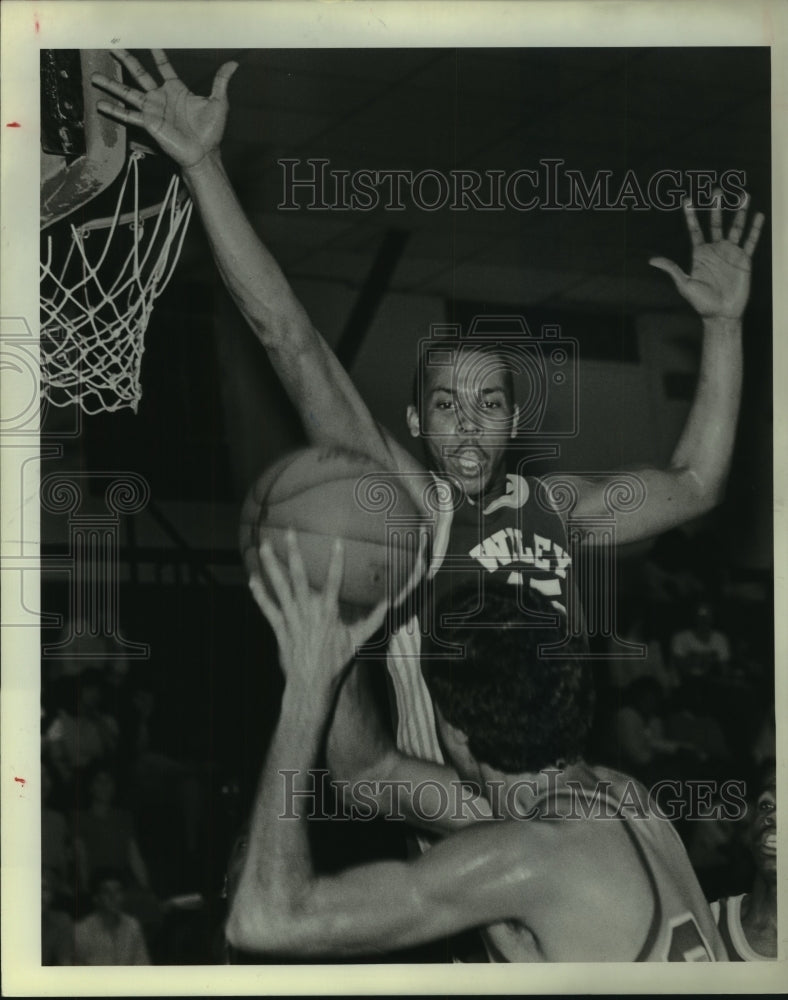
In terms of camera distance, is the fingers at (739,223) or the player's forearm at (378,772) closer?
the player's forearm at (378,772)

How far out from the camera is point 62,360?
3.33m

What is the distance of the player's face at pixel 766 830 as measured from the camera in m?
3.29

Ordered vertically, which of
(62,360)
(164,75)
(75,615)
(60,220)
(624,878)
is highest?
(164,75)

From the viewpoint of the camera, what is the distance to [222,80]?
3322 millimetres

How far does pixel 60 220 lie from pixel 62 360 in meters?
0.43

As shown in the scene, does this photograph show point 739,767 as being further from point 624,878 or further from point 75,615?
point 75,615

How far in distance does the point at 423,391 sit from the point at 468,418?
16 centimetres

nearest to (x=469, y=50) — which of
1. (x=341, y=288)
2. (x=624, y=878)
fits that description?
(x=341, y=288)

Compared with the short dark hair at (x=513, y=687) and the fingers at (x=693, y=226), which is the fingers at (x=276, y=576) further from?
the fingers at (x=693, y=226)

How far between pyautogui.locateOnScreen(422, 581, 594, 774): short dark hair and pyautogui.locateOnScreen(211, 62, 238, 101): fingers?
5.51 ft

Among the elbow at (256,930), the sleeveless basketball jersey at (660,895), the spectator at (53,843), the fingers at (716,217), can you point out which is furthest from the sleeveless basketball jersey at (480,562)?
the spectator at (53,843)

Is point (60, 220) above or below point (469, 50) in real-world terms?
below

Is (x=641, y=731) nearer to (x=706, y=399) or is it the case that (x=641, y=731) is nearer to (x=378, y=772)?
(x=378, y=772)

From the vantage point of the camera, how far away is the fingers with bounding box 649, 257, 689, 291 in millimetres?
3340
